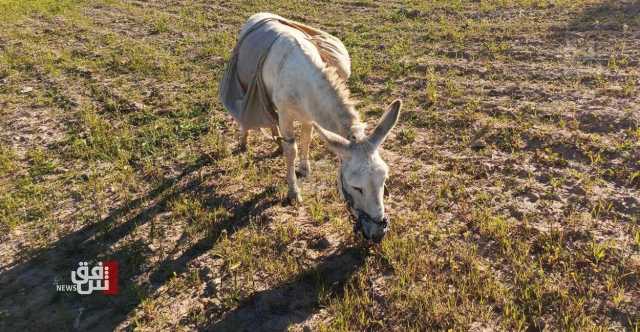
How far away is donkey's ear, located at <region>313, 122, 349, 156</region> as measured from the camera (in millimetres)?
4297

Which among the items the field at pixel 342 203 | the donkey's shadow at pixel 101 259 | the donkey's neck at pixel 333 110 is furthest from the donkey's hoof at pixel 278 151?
the donkey's neck at pixel 333 110

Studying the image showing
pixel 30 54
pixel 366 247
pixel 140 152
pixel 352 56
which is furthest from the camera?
pixel 30 54

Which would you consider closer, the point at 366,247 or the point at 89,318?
the point at 89,318

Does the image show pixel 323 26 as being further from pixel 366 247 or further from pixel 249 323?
pixel 249 323

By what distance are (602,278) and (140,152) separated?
743 centimetres

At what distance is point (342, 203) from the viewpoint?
6.22m

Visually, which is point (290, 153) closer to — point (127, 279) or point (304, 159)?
point (304, 159)

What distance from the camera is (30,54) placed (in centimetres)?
1273

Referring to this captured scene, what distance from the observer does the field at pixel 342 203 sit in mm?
4480

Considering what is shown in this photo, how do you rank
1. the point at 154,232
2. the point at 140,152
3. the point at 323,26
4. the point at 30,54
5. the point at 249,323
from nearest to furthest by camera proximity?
1. the point at 249,323
2. the point at 154,232
3. the point at 140,152
4. the point at 30,54
5. the point at 323,26

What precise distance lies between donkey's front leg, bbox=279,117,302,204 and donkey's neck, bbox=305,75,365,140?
0.91m

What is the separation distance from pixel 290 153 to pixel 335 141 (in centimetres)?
193

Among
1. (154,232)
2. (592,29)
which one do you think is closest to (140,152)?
(154,232)

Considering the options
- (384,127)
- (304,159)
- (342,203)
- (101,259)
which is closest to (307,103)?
(384,127)
